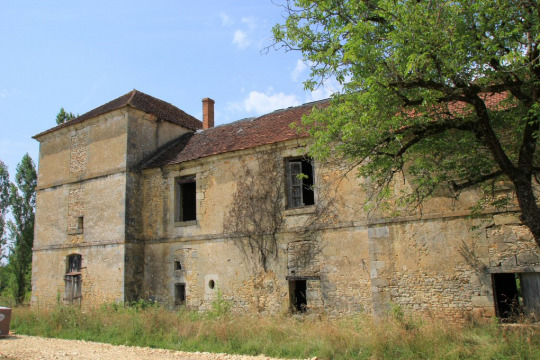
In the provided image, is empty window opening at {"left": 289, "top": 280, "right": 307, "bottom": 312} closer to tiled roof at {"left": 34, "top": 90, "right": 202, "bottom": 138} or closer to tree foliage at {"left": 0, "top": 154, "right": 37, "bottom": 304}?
tiled roof at {"left": 34, "top": 90, "right": 202, "bottom": 138}

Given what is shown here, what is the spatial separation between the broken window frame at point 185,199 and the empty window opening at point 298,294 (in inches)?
172

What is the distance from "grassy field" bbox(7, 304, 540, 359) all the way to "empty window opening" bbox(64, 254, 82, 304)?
106 inches

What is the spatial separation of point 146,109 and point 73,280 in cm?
668

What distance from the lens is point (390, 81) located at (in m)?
7.00

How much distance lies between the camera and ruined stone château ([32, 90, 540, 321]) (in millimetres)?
9969

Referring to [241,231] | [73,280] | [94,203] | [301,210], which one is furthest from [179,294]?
[301,210]

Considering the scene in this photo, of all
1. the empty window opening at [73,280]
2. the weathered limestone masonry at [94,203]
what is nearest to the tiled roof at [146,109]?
the weathered limestone masonry at [94,203]

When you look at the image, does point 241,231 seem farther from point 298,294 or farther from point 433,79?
point 433,79

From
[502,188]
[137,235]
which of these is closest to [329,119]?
[502,188]

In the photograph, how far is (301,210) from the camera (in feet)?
40.5

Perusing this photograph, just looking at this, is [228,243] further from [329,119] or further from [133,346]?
[329,119]

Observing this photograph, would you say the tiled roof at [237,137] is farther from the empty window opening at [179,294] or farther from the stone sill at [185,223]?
the empty window opening at [179,294]

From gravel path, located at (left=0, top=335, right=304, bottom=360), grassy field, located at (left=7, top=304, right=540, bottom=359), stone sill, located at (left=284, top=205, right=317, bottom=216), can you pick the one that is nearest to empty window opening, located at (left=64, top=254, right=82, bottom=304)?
grassy field, located at (left=7, top=304, right=540, bottom=359)

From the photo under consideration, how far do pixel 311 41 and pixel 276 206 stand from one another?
19.2ft
